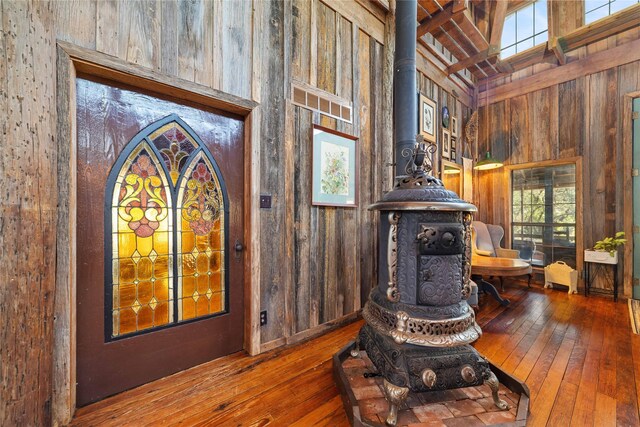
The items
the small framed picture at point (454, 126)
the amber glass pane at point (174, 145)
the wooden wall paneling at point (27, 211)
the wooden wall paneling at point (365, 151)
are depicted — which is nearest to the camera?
the wooden wall paneling at point (27, 211)

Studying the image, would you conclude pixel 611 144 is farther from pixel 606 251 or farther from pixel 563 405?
pixel 563 405

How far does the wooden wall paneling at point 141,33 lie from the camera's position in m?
1.44

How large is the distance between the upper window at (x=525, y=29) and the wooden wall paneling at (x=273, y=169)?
430cm

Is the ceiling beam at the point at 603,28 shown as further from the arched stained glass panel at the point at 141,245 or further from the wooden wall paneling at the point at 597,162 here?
the arched stained glass panel at the point at 141,245

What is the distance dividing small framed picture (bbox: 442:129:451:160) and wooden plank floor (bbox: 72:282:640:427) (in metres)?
2.49

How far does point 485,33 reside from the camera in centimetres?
434

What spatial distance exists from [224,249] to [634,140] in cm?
516

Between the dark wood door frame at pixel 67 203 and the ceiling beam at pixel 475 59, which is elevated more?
the ceiling beam at pixel 475 59

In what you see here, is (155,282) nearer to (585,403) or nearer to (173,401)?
(173,401)

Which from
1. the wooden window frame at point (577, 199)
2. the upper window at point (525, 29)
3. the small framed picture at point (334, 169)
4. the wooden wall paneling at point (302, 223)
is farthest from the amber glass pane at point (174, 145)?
the upper window at point (525, 29)

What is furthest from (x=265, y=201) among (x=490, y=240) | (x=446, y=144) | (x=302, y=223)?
(x=490, y=240)

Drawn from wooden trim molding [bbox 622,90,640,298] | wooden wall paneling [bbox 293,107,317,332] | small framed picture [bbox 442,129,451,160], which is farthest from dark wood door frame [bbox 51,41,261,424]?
wooden trim molding [bbox 622,90,640,298]

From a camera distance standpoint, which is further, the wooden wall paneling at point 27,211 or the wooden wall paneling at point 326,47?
the wooden wall paneling at point 326,47

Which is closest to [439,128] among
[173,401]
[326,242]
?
[326,242]
